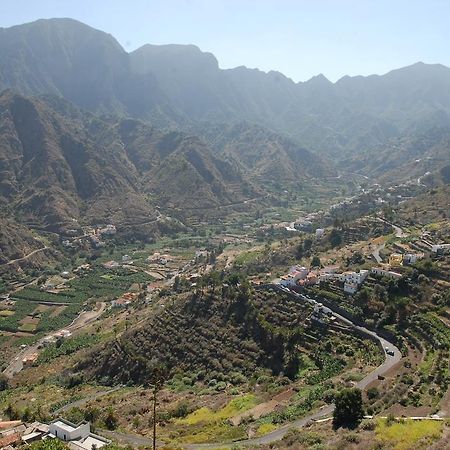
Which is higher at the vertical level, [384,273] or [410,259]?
[410,259]

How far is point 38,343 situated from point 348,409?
56.0 metres

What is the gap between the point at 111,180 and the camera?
15825 cm

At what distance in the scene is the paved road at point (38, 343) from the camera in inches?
2581

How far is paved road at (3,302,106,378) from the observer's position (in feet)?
215

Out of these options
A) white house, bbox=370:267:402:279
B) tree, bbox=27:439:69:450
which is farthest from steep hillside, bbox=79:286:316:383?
tree, bbox=27:439:69:450

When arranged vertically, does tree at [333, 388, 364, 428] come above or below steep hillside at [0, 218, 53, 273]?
above

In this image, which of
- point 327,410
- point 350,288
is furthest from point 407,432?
point 350,288

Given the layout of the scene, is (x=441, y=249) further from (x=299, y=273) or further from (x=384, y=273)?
(x=299, y=273)

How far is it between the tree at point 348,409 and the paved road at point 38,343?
152 feet

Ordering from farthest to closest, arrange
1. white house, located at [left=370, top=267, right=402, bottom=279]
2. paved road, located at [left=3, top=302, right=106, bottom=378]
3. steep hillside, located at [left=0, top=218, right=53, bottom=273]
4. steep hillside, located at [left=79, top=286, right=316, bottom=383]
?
steep hillside, located at [left=0, top=218, right=53, bottom=273]
paved road, located at [left=3, top=302, right=106, bottom=378]
white house, located at [left=370, top=267, right=402, bottom=279]
steep hillside, located at [left=79, top=286, right=316, bottom=383]

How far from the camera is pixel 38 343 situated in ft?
246

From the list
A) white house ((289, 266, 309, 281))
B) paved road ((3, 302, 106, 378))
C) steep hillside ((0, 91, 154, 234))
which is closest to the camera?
white house ((289, 266, 309, 281))

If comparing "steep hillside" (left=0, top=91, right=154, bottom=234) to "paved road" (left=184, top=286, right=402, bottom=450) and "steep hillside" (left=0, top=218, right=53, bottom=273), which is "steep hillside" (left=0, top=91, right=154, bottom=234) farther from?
"paved road" (left=184, top=286, right=402, bottom=450)

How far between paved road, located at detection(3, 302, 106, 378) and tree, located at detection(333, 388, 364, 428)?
152 feet
